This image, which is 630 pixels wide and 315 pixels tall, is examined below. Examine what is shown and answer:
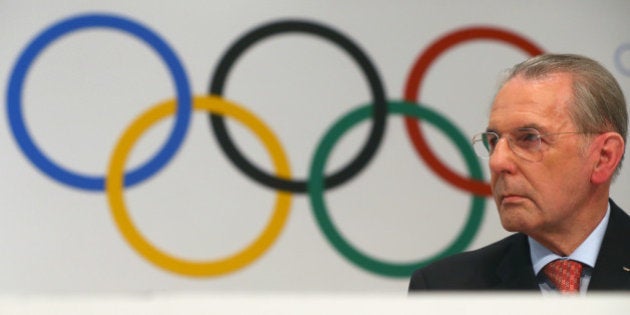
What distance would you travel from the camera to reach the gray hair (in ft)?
4.84

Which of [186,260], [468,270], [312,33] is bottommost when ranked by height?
[468,270]

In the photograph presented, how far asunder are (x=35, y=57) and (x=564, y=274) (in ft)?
8.02

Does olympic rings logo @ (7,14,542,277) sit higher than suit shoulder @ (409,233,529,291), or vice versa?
olympic rings logo @ (7,14,542,277)

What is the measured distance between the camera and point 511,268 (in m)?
1.48

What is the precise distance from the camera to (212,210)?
321cm

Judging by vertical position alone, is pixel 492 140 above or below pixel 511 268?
above

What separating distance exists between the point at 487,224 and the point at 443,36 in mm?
795

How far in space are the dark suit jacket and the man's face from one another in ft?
0.22

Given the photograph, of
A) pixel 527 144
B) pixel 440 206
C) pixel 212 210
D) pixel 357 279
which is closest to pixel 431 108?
pixel 440 206

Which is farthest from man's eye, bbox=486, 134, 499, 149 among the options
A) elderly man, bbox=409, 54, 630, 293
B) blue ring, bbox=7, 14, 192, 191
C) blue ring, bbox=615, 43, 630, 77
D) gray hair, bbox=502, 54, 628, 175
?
blue ring, bbox=615, 43, 630, 77

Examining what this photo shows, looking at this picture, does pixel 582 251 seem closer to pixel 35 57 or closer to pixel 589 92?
pixel 589 92

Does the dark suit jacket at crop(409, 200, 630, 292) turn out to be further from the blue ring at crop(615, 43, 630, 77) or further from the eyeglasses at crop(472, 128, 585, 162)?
the blue ring at crop(615, 43, 630, 77)

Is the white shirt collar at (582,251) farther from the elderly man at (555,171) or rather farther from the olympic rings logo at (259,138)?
the olympic rings logo at (259,138)

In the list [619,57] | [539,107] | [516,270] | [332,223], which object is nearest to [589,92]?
[539,107]
